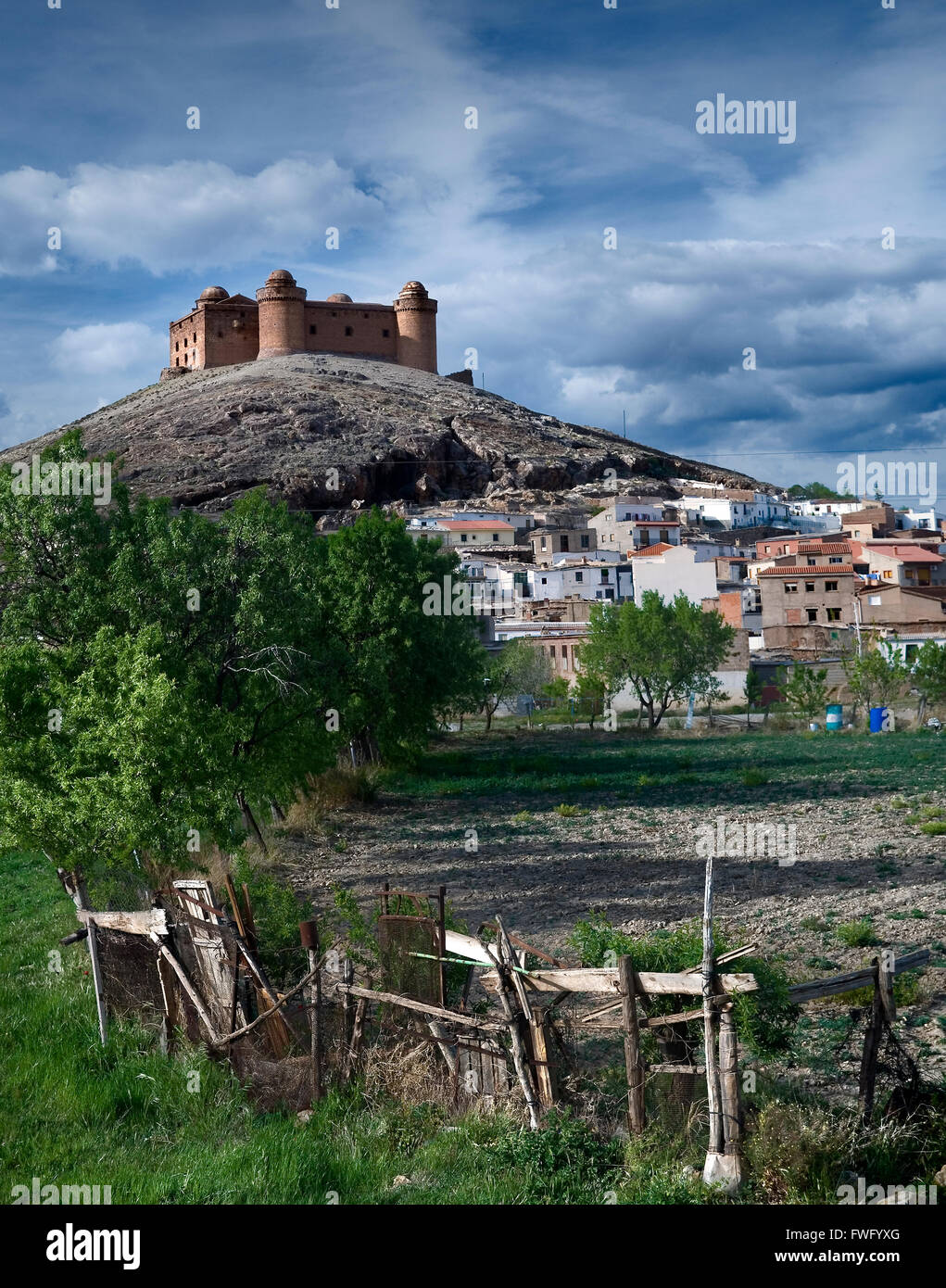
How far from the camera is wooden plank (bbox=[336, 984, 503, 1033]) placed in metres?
8.23

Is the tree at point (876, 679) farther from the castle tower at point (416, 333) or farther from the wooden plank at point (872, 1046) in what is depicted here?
the castle tower at point (416, 333)

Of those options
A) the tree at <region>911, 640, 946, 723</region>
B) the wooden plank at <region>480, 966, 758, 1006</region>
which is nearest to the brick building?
the tree at <region>911, 640, 946, 723</region>

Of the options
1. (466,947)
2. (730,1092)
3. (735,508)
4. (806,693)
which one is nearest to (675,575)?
(806,693)

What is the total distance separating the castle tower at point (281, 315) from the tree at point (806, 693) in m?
87.3

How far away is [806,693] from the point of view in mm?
55344

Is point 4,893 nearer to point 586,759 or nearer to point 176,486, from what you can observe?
point 586,759

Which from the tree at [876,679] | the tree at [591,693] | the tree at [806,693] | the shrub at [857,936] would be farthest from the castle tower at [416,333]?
the shrub at [857,936]

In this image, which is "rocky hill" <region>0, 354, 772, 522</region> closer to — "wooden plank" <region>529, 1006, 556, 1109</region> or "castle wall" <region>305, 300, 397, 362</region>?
"castle wall" <region>305, 300, 397, 362</region>

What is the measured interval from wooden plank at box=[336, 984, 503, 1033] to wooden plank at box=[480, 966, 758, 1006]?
0.38 metres

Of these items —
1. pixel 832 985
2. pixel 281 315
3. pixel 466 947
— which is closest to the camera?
pixel 832 985

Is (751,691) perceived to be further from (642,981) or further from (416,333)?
(416,333)

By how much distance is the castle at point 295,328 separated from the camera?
418 ft

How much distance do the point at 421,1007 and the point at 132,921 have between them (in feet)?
10.4
